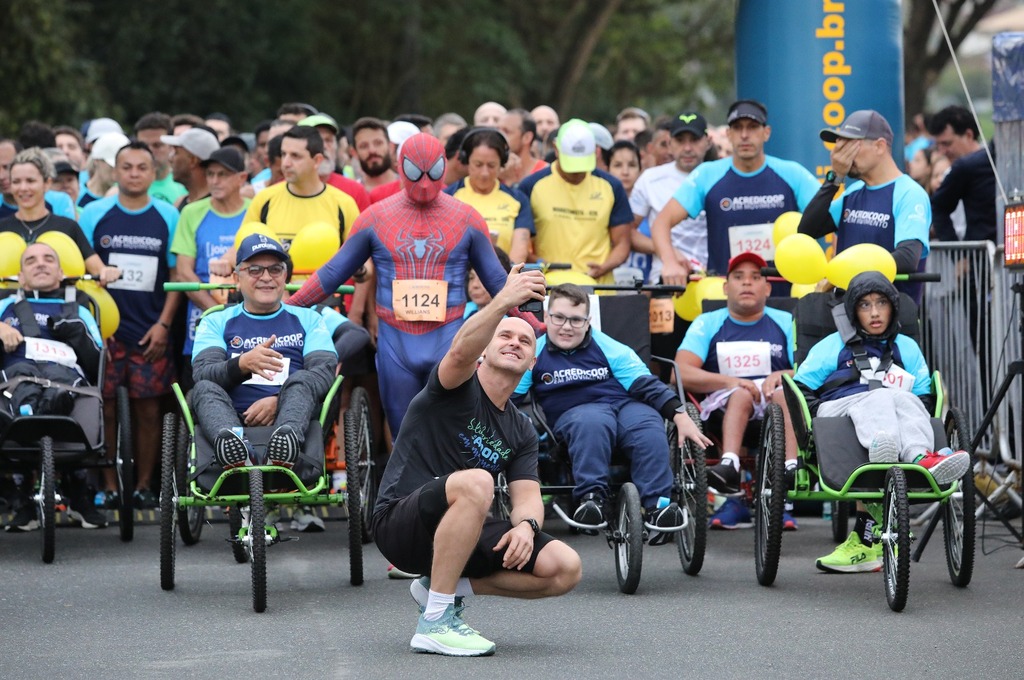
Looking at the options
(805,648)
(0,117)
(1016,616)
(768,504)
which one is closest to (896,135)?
(768,504)

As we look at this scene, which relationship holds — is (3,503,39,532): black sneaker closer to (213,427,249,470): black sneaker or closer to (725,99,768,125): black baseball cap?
(213,427,249,470): black sneaker

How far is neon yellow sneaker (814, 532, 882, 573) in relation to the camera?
9.45 meters

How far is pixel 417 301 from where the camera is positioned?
9.87 m

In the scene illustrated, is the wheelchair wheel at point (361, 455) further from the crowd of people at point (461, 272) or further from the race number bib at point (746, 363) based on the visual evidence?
the race number bib at point (746, 363)

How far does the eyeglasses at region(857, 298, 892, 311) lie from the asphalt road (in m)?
1.43

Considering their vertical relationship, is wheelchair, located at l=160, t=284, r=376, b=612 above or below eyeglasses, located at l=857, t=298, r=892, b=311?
below

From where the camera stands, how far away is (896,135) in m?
13.0

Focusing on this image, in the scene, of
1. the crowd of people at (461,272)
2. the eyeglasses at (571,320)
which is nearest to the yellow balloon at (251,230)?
the crowd of people at (461,272)

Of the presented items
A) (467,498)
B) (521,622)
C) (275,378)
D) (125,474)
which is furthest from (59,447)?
(467,498)

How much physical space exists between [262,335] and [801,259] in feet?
9.88

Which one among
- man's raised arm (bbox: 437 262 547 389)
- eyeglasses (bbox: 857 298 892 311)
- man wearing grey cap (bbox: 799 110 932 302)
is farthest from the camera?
man wearing grey cap (bbox: 799 110 932 302)

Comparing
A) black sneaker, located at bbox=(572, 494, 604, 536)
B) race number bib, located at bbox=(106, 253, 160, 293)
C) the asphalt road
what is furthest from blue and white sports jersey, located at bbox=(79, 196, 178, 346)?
black sneaker, located at bbox=(572, 494, 604, 536)

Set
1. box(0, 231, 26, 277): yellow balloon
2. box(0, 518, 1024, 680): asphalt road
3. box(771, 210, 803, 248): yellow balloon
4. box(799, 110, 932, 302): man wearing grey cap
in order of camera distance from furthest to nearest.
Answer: box(0, 231, 26, 277): yellow balloon, box(771, 210, 803, 248): yellow balloon, box(799, 110, 932, 302): man wearing grey cap, box(0, 518, 1024, 680): asphalt road

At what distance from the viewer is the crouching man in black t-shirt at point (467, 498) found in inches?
285
